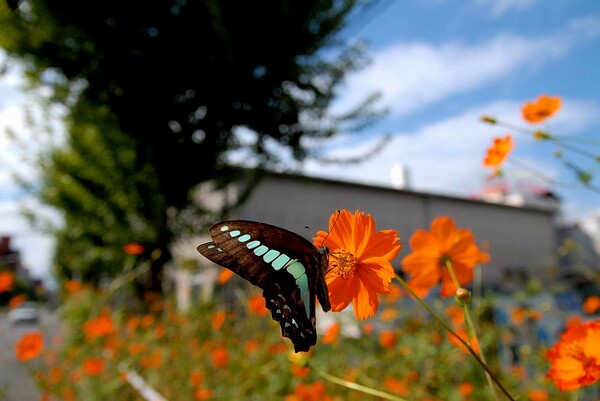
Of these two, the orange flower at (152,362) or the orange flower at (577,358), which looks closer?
the orange flower at (577,358)

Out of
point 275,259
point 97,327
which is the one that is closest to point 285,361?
point 97,327

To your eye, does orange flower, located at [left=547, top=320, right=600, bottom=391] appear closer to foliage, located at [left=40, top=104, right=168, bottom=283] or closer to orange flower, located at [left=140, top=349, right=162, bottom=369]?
orange flower, located at [left=140, top=349, right=162, bottom=369]

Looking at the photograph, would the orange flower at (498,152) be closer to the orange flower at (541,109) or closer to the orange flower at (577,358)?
the orange flower at (541,109)

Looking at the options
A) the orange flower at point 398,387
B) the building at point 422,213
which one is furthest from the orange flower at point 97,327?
the orange flower at point 398,387

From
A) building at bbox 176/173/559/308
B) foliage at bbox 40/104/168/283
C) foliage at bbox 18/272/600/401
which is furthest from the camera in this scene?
building at bbox 176/173/559/308

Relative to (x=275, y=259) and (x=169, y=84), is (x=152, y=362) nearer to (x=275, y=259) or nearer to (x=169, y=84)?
(x=275, y=259)

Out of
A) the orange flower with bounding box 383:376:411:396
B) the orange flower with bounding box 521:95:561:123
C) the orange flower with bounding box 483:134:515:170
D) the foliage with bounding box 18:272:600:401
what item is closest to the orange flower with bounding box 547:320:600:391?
the orange flower with bounding box 483:134:515:170
